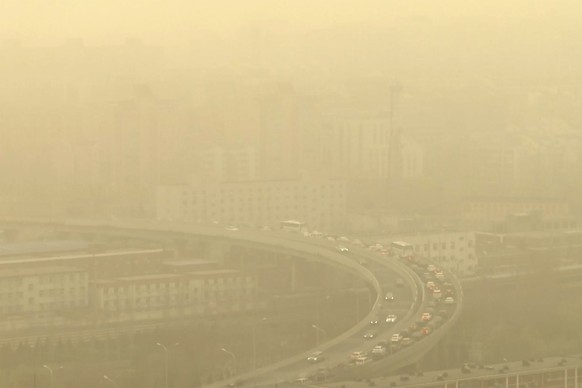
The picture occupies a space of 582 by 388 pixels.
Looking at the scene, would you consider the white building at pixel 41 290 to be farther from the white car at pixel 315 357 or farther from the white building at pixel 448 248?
the white building at pixel 448 248

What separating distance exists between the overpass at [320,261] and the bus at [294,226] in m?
0.39

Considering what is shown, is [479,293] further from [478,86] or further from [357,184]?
[478,86]

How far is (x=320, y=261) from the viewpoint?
11594 millimetres

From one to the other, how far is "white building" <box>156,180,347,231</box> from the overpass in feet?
3.02

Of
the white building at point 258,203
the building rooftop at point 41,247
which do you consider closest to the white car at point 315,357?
the building rooftop at point 41,247

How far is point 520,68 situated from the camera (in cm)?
1797

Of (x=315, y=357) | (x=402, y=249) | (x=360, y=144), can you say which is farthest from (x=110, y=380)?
(x=360, y=144)

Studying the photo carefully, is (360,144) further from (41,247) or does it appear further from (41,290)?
(41,290)

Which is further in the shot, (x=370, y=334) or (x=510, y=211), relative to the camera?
(x=510, y=211)

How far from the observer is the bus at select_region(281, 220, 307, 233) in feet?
43.1

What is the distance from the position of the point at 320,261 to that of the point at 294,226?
175 centimetres

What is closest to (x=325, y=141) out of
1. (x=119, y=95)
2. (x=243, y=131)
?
(x=243, y=131)

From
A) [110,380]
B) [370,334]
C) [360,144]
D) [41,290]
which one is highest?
[360,144]

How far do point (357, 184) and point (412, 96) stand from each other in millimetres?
2332
